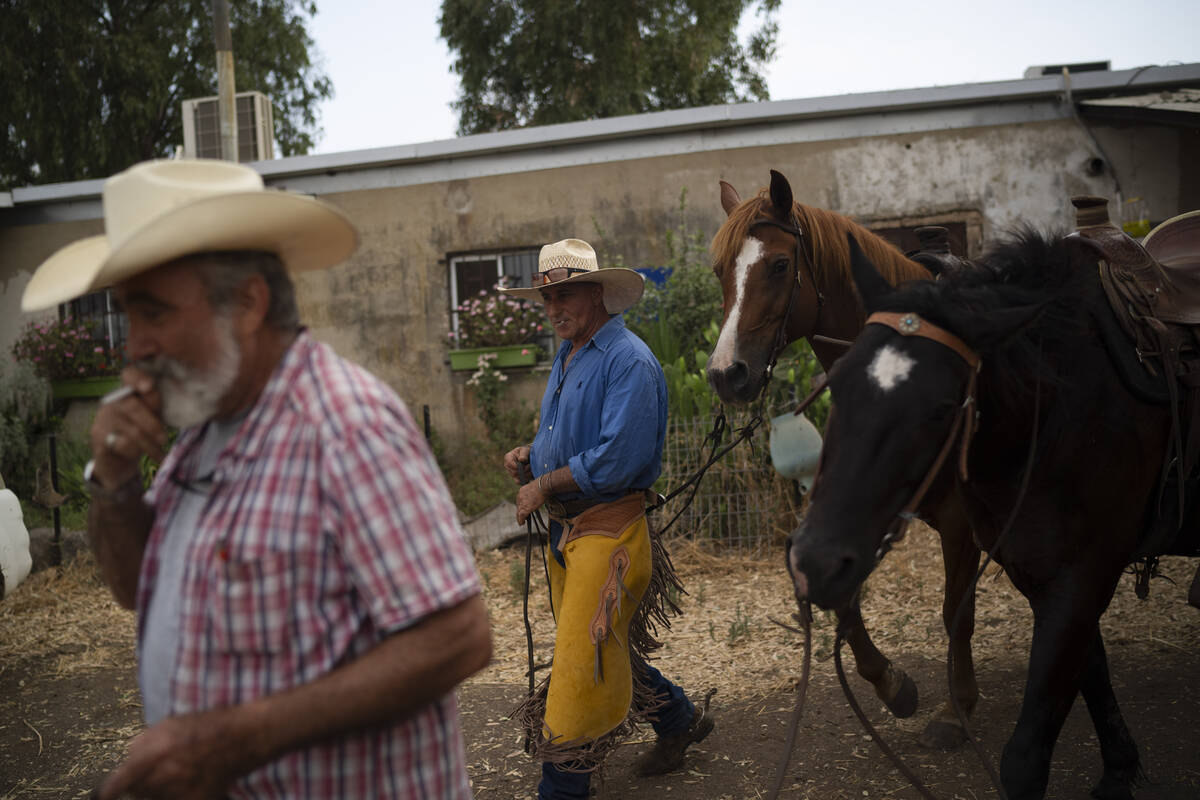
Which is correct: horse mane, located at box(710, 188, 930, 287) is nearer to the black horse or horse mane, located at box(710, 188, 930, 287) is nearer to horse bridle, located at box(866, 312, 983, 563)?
the black horse

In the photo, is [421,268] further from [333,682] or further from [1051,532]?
[333,682]

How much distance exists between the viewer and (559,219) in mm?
10047

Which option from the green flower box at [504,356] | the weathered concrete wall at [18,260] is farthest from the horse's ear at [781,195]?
the weathered concrete wall at [18,260]

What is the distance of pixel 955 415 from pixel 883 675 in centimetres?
194

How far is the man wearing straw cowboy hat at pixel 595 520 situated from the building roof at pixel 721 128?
6.41 m

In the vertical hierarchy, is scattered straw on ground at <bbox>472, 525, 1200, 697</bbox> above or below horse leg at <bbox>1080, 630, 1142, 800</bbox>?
below

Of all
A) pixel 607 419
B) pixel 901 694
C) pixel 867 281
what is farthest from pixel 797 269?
pixel 901 694

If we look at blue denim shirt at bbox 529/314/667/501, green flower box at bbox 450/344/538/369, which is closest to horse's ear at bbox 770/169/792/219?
blue denim shirt at bbox 529/314/667/501

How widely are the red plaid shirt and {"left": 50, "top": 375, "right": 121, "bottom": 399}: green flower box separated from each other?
10.8m

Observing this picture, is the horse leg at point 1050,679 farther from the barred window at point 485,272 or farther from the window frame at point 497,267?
the barred window at point 485,272

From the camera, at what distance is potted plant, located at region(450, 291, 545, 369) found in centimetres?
988

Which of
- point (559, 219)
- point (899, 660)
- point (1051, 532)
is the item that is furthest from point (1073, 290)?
point (559, 219)

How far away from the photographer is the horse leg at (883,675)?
11.8 feet

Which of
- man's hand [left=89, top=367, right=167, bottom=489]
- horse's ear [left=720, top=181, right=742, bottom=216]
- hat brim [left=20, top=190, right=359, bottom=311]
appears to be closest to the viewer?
hat brim [left=20, top=190, right=359, bottom=311]
